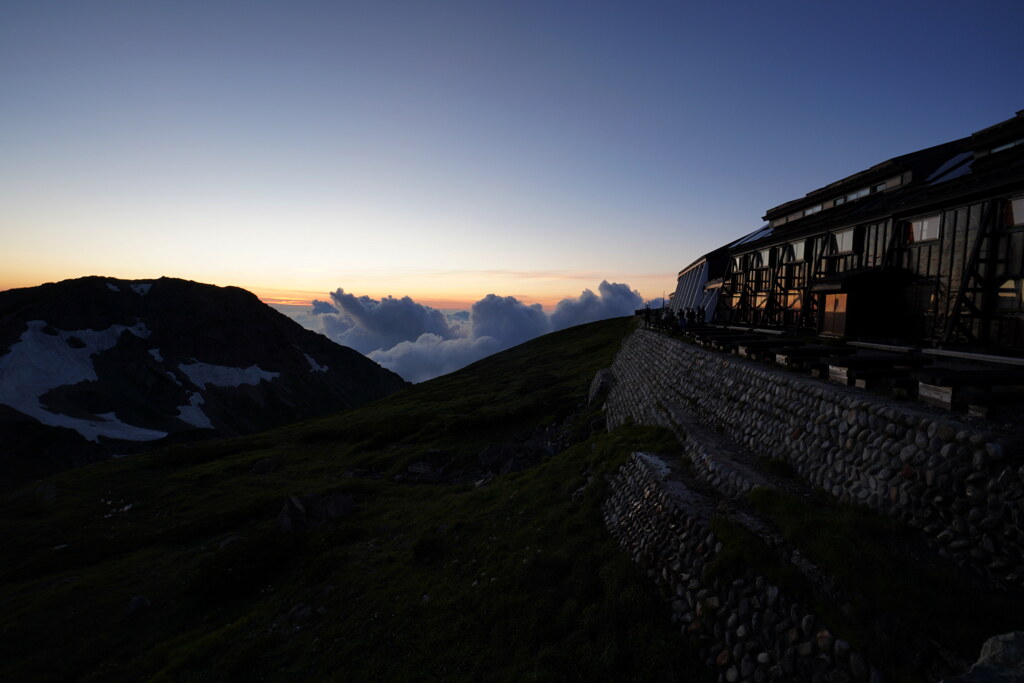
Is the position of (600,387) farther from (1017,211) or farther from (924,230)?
(1017,211)

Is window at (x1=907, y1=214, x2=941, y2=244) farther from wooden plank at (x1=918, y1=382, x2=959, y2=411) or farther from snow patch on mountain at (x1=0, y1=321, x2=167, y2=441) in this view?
snow patch on mountain at (x1=0, y1=321, x2=167, y2=441)

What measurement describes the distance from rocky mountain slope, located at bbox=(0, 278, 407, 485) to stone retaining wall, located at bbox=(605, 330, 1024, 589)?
4732 inches

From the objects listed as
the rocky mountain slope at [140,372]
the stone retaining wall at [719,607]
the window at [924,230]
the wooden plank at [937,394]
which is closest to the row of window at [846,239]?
the window at [924,230]

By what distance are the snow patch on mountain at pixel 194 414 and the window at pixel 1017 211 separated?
156449mm

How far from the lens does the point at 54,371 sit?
4855 inches

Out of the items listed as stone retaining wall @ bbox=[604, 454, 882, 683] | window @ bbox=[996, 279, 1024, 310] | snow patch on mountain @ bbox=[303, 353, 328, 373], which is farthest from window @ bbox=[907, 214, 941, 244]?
snow patch on mountain @ bbox=[303, 353, 328, 373]

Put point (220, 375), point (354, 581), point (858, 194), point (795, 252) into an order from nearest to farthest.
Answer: point (354, 581) < point (858, 194) < point (795, 252) < point (220, 375)

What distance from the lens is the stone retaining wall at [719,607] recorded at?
25.6 ft

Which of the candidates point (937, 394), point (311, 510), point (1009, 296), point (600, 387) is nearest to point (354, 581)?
point (311, 510)

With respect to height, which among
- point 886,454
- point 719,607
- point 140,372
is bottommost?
point 140,372

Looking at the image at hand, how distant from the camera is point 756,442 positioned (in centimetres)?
1571

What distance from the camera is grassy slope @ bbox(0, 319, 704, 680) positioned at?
12.2m

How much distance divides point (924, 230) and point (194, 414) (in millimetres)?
163622

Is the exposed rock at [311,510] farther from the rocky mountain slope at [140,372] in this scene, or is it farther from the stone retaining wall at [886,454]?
the rocky mountain slope at [140,372]
